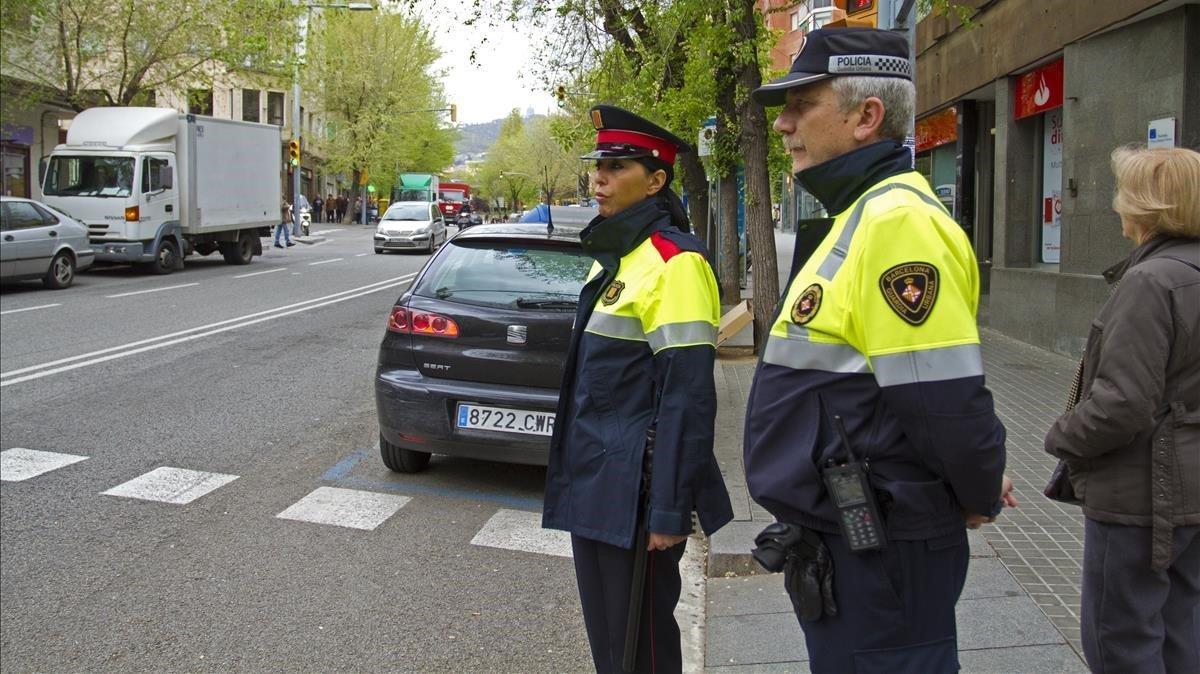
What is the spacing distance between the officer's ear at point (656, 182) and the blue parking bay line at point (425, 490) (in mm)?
3529

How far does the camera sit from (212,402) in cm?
882

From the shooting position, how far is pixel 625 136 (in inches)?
117

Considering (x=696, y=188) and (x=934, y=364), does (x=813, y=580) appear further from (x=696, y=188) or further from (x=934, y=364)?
(x=696, y=188)

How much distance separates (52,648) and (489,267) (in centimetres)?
326

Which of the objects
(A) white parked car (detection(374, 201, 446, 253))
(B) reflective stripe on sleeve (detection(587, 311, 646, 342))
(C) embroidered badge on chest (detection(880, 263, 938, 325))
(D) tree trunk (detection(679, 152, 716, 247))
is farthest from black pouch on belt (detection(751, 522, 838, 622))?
(A) white parked car (detection(374, 201, 446, 253))

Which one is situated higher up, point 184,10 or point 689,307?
point 184,10

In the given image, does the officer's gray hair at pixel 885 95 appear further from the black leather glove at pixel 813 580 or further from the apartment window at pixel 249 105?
the apartment window at pixel 249 105

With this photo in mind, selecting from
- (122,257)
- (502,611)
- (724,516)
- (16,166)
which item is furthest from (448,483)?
(16,166)

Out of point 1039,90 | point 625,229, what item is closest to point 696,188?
point 1039,90

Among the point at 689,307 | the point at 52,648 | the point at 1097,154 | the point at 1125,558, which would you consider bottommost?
the point at 52,648

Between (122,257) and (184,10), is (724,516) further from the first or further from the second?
(184,10)

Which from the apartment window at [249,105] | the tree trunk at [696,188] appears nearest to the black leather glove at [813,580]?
the tree trunk at [696,188]

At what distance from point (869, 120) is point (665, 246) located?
2.69 ft

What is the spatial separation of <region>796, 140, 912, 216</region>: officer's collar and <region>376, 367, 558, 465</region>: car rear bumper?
3.99 meters
